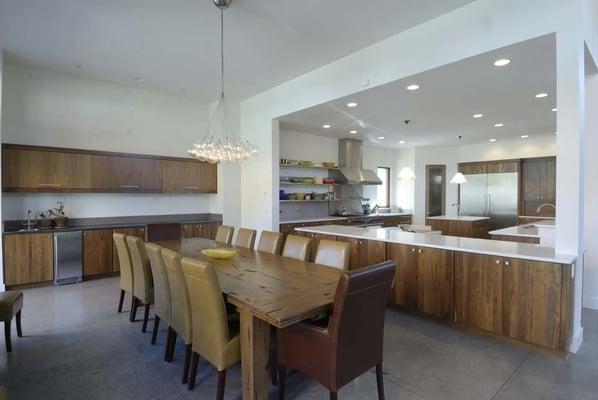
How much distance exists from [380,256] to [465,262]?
0.98 meters

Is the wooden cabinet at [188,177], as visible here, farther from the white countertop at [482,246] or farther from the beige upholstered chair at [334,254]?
the beige upholstered chair at [334,254]

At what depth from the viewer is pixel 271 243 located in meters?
3.62

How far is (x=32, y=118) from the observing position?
4.82 metres

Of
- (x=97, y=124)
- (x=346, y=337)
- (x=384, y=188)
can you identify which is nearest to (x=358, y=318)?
(x=346, y=337)

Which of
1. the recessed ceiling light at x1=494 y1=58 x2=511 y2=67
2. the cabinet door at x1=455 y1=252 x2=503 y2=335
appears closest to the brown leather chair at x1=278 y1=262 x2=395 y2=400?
the cabinet door at x1=455 y1=252 x2=503 y2=335

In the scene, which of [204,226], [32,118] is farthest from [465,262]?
[32,118]

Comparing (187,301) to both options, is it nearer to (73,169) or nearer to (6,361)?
(6,361)

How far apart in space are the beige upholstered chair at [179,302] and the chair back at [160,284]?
3.7 inches

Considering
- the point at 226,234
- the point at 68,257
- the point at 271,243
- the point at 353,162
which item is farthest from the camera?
the point at 353,162

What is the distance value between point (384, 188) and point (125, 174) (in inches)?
268

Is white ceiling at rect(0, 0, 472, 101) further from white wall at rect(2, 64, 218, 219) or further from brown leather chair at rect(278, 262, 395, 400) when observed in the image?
brown leather chair at rect(278, 262, 395, 400)

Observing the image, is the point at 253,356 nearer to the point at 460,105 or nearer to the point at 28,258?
the point at 28,258

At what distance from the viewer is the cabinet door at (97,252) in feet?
16.1

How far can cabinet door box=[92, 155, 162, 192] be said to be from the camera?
5188mm
